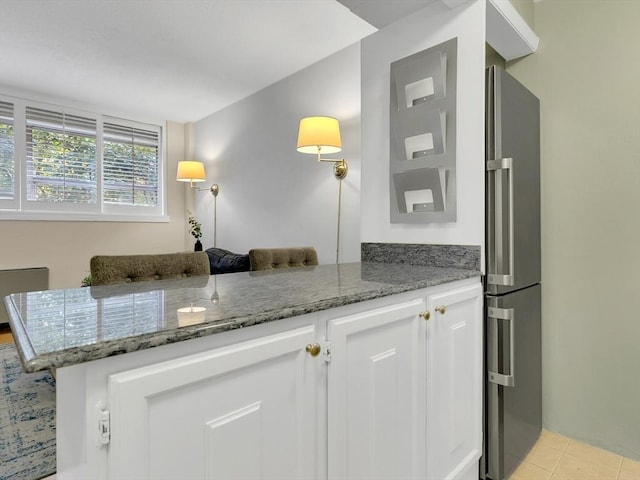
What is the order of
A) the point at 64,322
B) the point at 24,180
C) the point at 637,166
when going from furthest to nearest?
the point at 24,180
the point at 637,166
the point at 64,322

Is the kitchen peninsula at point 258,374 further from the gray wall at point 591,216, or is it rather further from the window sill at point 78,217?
the window sill at point 78,217

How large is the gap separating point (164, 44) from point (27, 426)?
3036 mm

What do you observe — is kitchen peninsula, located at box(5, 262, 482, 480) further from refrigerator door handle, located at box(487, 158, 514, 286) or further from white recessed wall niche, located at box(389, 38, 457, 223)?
white recessed wall niche, located at box(389, 38, 457, 223)

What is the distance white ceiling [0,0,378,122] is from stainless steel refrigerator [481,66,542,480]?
155 cm

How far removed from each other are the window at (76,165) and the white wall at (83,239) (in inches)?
4.6

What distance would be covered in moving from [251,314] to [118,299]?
1.31 ft

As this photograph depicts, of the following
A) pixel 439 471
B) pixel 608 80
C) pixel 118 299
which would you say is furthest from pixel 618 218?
pixel 118 299

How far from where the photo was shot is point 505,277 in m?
1.56

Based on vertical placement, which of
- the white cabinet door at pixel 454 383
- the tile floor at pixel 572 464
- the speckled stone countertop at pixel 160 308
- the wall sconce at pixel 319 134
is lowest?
the tile floor at pixel 572 464

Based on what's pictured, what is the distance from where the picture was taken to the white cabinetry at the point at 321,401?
632 mm

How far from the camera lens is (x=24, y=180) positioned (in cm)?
427

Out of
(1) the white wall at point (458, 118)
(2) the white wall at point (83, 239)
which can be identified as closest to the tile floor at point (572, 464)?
(1) the white wall at point (458, 118)

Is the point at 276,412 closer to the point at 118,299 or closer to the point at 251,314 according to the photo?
the point at 251,314

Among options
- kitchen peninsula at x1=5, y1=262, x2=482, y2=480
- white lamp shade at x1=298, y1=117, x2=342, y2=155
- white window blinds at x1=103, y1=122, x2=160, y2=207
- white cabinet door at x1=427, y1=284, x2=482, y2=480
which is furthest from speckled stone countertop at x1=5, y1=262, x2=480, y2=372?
white window blinds at x1=103, y1=122, x2=160, y2=207
